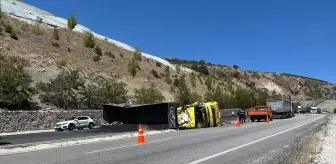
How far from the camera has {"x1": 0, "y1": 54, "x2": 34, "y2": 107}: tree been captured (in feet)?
130

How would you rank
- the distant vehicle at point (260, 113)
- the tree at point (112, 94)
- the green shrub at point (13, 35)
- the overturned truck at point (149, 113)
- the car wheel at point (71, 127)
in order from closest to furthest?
the overturned truck at point (149, 113) < the car wheel at point (71, 127) < the tree at point (112, 94) < the distant vehicle at point (260, 113) < the green shrub at point (13, 35)

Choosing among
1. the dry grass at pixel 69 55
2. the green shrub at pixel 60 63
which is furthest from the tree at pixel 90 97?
the green shrub at pixel 60 63

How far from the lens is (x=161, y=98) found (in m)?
56.1

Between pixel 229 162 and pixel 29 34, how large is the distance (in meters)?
53.3

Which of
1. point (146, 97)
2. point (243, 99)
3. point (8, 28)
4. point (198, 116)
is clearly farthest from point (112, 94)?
point (243, 99)

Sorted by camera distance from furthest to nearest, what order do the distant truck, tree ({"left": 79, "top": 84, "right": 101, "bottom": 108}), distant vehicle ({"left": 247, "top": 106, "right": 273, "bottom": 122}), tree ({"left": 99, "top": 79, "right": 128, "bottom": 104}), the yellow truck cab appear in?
the distant truck, distant vehicle ({"left": 247, "top": 106, "right": 273, "bottom": 122}), tree ({"left": 99, "top": 79, "right": 128, "bottom": 104}), tree ({"left": 79, "top": 84, "right": 101, "bottom": 108}), the yellow truck cab

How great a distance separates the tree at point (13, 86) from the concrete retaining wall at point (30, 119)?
2765mm

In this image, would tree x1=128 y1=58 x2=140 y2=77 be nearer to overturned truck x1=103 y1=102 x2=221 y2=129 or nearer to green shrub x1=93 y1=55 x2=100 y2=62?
green shrub x1=93 y1=55 x2=100 y2=62

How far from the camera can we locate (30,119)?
38.2m

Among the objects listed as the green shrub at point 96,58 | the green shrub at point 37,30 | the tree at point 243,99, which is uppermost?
the green shrub at point 37,30

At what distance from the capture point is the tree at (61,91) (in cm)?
4575

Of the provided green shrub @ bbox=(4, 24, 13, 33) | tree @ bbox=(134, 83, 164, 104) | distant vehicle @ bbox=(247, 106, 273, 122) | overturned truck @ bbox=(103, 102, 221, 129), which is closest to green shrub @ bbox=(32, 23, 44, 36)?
green shrub @ bbox=(4, 24, 13, 33)

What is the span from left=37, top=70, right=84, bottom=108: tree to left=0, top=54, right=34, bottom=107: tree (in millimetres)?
2694

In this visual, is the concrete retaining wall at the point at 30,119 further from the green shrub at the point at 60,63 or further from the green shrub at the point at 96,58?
the green shrub at the point at 96,58
